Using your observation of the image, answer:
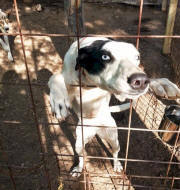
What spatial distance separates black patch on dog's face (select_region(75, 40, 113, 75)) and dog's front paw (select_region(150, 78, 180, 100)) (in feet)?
1.34

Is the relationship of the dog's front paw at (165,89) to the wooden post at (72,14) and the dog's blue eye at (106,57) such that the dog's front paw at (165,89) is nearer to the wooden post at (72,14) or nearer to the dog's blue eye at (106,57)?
the dog's blue eye at (106,57)

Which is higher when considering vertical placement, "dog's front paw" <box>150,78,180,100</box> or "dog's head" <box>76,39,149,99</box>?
"dog's head" <box>76,39,149,99</box>

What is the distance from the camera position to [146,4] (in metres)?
6.72

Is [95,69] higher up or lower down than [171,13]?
higher up

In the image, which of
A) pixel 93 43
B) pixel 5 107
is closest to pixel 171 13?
→ pixel 93 43

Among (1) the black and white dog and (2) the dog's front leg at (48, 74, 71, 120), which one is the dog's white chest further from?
(2) the dog's front leg at (48, 74, 71, 120)

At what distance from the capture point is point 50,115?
3.59 m

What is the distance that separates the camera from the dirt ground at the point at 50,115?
2.75 m

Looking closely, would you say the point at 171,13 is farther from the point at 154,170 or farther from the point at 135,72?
the point at 135,72

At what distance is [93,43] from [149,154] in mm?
1603

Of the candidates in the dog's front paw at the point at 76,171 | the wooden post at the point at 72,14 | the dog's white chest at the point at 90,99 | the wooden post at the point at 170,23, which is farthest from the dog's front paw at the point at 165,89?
the wooden post at the point at 170,23

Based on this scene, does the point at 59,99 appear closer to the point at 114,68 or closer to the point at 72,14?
the point at 114,68

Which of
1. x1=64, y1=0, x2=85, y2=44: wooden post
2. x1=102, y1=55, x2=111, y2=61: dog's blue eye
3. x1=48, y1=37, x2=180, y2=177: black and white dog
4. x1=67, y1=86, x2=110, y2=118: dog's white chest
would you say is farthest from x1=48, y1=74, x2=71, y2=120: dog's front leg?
x1=64, y1=0, x2=85, y2=44: wooden post

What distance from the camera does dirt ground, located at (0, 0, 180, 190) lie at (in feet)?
9.02
